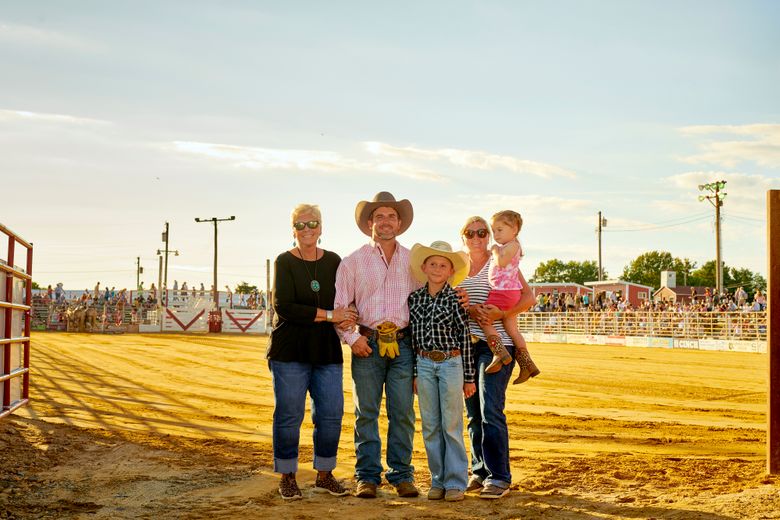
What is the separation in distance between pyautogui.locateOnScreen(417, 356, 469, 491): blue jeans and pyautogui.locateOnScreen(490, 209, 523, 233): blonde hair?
103 cm

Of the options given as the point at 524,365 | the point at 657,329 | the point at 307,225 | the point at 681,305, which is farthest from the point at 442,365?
the point at 681,305

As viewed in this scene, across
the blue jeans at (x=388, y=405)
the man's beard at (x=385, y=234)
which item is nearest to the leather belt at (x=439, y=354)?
the blue jeans at (x=388, y=405)

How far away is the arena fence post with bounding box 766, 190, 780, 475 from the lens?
22.3 ft

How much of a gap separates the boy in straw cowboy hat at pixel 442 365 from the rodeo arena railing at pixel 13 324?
179 inches

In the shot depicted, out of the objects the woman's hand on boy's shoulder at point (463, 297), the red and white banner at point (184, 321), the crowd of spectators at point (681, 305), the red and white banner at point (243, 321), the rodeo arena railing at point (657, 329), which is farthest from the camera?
the red and white banner at point (243, 321)

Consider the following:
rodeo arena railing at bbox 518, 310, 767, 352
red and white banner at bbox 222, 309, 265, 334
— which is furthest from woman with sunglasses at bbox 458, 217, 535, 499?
red and white banner at bbox 222, 309, 265, 334

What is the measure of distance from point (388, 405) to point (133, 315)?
138ft

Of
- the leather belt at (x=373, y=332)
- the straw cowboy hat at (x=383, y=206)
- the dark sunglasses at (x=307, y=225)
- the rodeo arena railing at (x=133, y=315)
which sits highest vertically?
the straw cowboy hat at (x=383, y=206)

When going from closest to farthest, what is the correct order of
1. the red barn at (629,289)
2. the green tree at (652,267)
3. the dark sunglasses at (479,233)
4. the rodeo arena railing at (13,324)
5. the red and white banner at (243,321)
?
the dark sunglasses at (479,233)
the rodeo arena railing at (13,324)
the red and white banner at (243,321)
the red barn at (629,289)
the green tree at (652,267)

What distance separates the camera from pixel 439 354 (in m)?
6.12

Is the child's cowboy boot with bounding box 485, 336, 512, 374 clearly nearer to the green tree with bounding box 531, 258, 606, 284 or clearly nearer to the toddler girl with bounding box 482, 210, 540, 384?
the toddler girl with bounding box 482, 210, 540, 384

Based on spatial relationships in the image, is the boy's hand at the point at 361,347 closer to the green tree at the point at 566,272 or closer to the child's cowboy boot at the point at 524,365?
the child's cowboy boot at the point at 524,365

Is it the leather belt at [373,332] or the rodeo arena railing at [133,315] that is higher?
the leather belt at [373,332]

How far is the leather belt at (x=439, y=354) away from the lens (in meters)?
6.13
